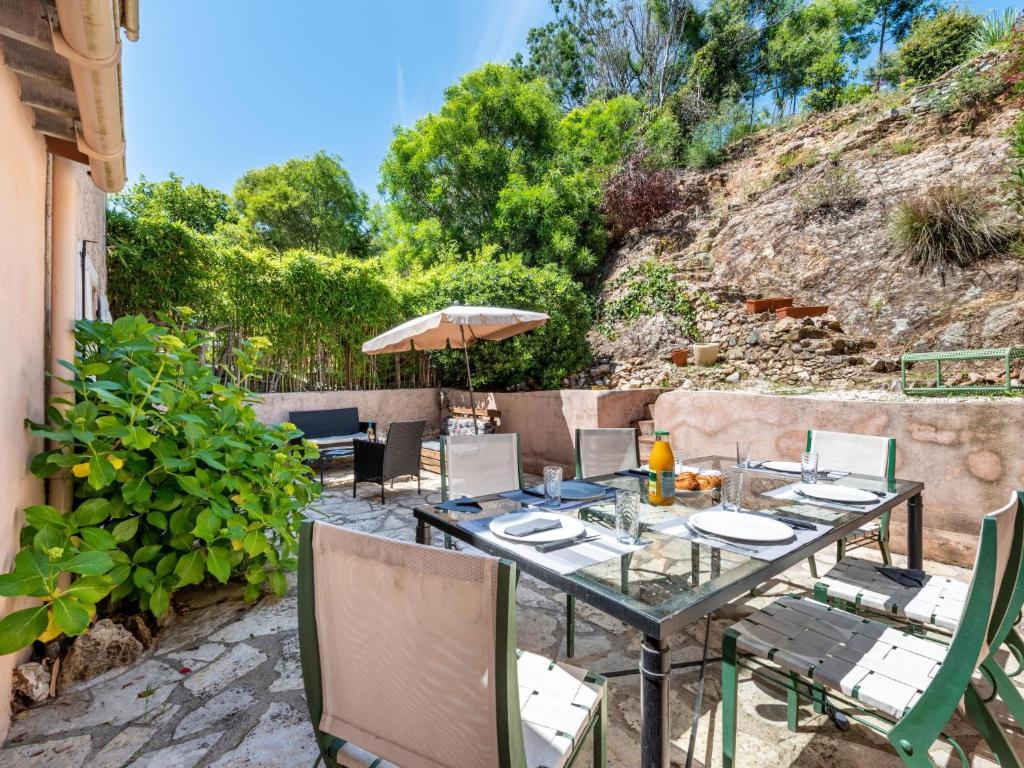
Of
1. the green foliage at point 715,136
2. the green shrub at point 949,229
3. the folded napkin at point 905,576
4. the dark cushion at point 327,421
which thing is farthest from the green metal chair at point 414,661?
the green foliage at point 715,136

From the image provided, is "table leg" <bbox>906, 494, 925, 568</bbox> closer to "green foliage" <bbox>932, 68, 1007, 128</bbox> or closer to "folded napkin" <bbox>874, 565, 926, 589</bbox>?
"folded napkin" <bbox>874, 565, 926, 589</bbox>

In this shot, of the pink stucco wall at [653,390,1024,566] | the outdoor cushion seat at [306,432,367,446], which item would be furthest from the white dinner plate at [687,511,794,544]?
the outdoor cushion seat at [306,432,367,446]

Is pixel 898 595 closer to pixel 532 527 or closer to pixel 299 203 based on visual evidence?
pixel 532 527

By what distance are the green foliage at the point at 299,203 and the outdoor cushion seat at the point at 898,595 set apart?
18.1 meters

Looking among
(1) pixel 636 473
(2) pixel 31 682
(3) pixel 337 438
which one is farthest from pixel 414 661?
(3) pixel 337 438

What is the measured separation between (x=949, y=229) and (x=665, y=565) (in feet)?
23.7

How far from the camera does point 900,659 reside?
1302mm

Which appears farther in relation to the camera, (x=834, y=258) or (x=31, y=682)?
(x=834, y=258)

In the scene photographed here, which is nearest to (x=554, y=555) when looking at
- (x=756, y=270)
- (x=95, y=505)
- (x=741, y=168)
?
(x=95, y=505)

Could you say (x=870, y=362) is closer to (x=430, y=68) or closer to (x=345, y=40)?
(x=345, y=40)

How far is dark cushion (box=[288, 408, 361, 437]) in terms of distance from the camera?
5.93 metres

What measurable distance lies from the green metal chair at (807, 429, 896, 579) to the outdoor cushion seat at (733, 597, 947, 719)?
38.8 inches

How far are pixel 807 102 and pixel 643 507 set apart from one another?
15691 millimetres

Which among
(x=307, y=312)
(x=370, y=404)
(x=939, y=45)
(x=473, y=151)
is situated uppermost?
(x=939, y=45)
